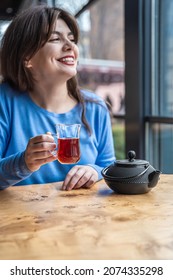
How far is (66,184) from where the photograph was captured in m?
1.42

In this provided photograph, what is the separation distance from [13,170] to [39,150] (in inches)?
7.0

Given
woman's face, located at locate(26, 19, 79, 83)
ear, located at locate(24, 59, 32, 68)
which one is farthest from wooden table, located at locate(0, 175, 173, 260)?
ear, located at locate(24, 59, 32, 68)

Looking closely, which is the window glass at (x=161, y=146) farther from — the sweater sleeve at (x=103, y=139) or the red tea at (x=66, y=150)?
the red tea at (x=66, y=150)

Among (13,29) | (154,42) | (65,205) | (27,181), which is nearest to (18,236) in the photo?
(65,205)

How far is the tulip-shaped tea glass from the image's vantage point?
4.30ft

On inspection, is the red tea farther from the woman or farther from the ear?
the ear

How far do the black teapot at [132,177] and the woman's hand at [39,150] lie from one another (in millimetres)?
207

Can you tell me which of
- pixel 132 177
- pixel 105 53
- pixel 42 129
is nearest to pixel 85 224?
pixel 132 177

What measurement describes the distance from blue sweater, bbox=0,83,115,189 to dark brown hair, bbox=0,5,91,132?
0.05m

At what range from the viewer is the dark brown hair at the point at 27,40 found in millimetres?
1694

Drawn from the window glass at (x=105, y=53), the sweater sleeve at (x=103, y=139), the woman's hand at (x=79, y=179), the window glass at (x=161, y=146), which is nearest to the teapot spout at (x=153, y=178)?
the woman's hand at (x=79, y=179)

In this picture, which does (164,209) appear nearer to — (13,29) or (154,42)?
(13,29)

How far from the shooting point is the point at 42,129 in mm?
1748

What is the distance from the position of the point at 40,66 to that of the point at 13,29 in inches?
8.2
